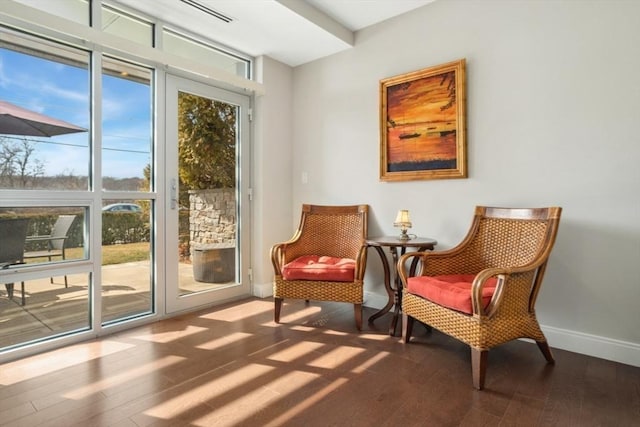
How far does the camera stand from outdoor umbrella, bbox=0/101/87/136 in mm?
2254

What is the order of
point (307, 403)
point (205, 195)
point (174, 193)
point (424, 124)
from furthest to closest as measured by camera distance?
1. point (205, 195)
2. point (174, 193)
3. point (424, 124)
4. point (307, 403)

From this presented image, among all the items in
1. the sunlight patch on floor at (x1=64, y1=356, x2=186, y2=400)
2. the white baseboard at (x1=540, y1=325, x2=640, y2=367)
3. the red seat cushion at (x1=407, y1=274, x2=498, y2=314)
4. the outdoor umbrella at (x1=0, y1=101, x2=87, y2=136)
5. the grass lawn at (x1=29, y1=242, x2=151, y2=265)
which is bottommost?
the sunlight patch on floor at (x1=64, y1=356, x2=186, y2=400)

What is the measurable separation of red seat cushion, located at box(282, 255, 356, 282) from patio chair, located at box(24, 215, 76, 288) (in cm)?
158

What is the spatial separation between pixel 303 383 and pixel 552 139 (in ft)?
7.36

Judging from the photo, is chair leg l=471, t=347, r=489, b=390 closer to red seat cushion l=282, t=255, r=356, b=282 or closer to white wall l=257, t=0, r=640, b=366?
white wall l=257, t=0, r=640, b=366

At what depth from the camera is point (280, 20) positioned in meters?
3.03

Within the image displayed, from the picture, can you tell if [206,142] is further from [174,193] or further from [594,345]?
[594,345]

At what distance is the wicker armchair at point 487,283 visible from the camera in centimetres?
191

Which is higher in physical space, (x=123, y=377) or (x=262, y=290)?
(x=262, y=290)

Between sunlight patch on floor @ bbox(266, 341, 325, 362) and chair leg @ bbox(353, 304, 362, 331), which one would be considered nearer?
sunlight patch on floor @ bbox(266, 341, 325, 362)

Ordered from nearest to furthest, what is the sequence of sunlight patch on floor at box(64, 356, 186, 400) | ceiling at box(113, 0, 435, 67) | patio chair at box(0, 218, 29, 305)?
sunlight patch on floor at box(64, 356, 186, 400) → patio chair at box(0, 218, 29, 305) → ceiling at box(113, 0, 435, 67)

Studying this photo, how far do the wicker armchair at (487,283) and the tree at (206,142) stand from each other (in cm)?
201

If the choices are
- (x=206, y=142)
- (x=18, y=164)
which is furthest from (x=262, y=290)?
(x=18, y=164)

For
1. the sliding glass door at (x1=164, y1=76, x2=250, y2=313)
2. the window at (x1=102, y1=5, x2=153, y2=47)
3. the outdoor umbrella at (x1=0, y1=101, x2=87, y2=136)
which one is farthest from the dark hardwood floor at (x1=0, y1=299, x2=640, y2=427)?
the window at (x1=102, y1=5, x2=153, y2=47)
